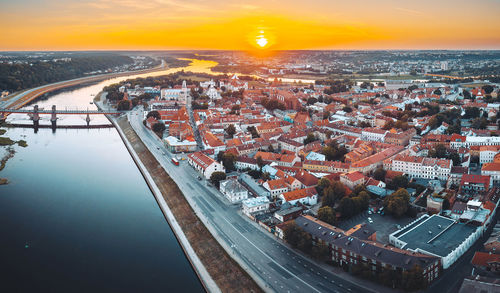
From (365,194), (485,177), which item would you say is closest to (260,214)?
(365,194)

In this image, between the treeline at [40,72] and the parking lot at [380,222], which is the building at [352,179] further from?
the treeline at [40,72]

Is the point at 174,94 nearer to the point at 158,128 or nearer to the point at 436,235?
the point at 158,128

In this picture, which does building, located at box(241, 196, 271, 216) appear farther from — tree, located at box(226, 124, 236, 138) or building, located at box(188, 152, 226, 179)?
tree, located at box(226, 124, 236, 138)

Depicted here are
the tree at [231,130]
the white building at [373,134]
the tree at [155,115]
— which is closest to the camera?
the white building at [373,134]

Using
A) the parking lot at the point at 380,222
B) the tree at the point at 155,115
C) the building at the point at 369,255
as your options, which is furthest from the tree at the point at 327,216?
the tree at the point at 155,115

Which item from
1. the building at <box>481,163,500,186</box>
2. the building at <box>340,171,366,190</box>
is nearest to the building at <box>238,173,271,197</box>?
the building at <box>340,171,366,190</box>

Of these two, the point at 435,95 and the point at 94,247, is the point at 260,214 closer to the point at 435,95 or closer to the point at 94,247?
the point at 94,247

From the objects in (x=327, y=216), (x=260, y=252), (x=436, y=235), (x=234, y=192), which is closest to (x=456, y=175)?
(x=436, y=235)
